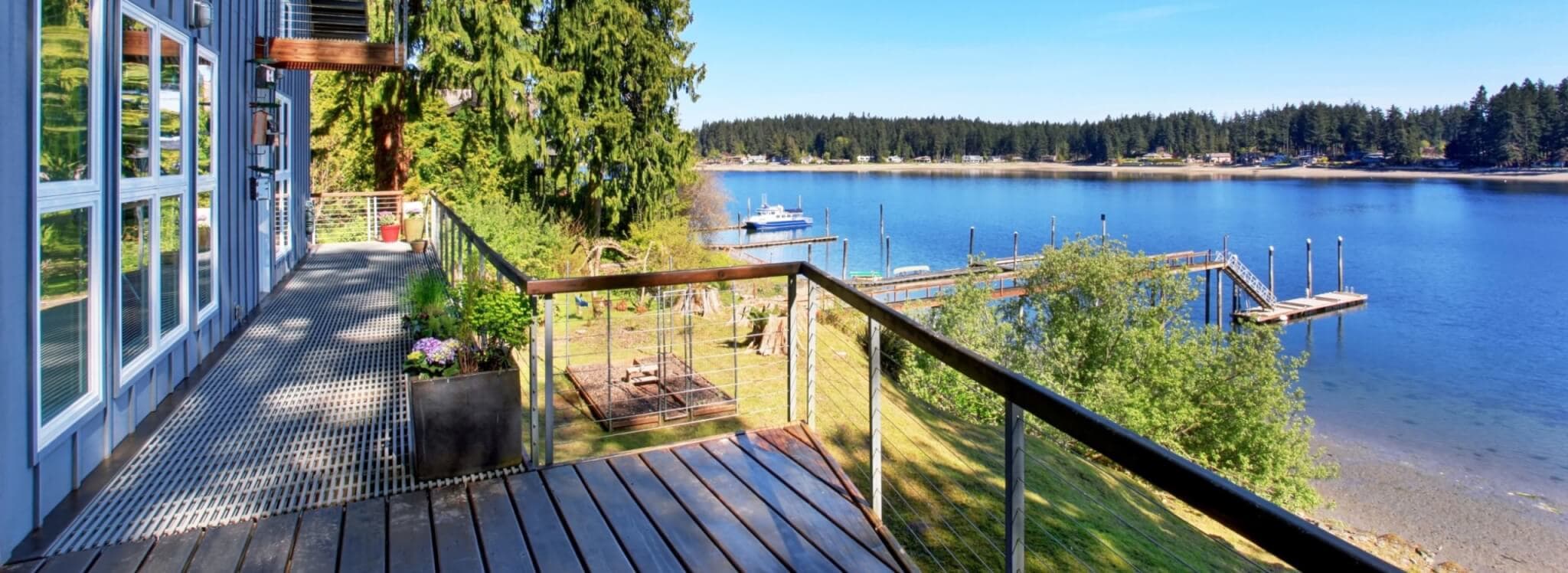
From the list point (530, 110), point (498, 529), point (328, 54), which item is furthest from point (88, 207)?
point (530, 110)

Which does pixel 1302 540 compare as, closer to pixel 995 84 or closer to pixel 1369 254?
pixel 1369 254

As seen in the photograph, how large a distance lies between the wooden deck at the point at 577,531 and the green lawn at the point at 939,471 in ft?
4.39

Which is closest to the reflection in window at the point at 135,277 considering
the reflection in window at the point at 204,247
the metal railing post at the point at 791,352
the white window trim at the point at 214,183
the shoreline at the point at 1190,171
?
the reflection in window at the point at 204,247

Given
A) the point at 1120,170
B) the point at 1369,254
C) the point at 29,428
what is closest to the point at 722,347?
the point at 29,428

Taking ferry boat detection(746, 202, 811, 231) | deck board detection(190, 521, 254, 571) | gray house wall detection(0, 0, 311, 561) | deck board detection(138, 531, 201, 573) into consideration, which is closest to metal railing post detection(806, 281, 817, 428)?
deck board detection(190, 521, 254, 571)

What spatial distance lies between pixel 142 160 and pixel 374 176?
1537cm

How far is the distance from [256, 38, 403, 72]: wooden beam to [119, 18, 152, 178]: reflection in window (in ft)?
12.6

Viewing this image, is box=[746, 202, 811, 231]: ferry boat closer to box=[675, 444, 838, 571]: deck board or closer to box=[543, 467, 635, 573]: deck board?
box=[675, 444, 838, 571]: deck board

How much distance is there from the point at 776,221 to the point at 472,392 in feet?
190

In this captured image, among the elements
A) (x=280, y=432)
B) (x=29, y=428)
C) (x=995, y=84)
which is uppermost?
(x=995, y=84)

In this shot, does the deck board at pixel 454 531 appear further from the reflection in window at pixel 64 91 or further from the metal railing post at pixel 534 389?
the reflection in window at pixel 64 91

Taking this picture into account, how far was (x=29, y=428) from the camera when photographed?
2.89 metres

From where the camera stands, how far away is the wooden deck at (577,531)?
8.85 ft

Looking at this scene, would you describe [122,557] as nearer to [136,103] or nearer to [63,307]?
[63,307]
